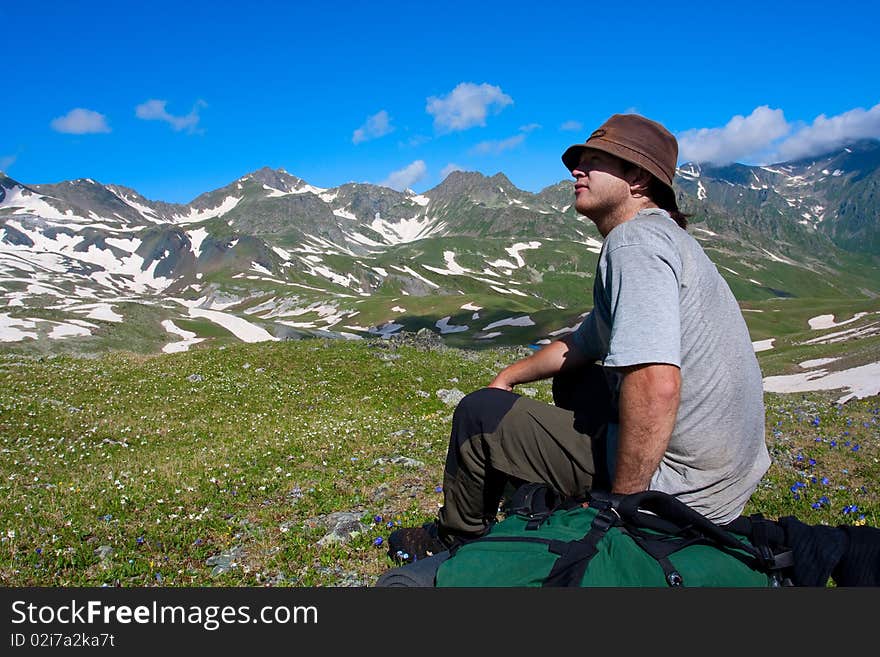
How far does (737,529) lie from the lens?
14.5 feet

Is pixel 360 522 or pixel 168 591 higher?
pixel 168 591

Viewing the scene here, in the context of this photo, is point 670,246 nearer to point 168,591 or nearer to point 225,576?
point 168,591

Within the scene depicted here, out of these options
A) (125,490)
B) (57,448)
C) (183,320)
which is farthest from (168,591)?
(183,320)

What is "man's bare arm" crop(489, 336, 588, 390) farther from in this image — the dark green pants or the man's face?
the man's face

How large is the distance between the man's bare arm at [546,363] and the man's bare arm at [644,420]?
66.2 inches

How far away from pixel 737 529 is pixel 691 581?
1052 millimetres

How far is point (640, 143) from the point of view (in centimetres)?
512

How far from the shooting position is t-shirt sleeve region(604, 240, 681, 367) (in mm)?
4234

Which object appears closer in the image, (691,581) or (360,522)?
(691,581)

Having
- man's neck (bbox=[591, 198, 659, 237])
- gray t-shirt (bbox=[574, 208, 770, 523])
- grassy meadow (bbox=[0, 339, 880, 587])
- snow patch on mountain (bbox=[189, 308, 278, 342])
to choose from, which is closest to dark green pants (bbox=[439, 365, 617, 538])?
gray t-shirt (bbox=[574, 208, 770, 523])

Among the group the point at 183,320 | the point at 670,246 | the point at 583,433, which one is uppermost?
the point at 183,320

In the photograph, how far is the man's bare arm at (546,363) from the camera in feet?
20.2

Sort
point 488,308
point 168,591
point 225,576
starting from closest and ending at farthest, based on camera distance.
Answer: point 168,591
point 225,576
point 488,308

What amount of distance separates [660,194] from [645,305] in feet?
5.15
